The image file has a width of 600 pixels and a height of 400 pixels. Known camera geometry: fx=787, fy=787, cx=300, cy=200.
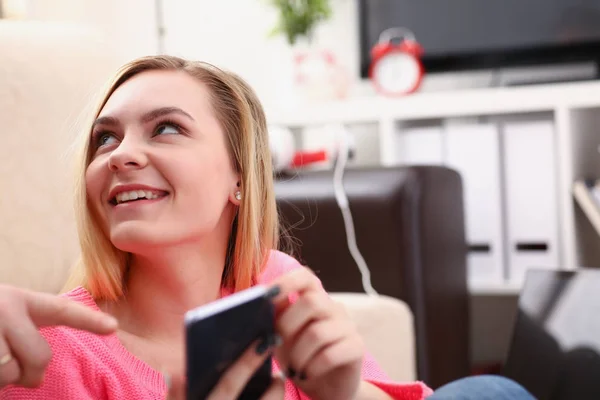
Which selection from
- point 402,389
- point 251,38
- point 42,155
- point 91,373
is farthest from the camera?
point 251,38

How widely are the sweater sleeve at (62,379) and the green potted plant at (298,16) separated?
1801 mm

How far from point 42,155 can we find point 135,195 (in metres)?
0.38

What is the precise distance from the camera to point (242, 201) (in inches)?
38.2

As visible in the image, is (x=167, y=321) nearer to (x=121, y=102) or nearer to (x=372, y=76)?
(x=121, y=102)

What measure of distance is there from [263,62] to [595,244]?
128 cm

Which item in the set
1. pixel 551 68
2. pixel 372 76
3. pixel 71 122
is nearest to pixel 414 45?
pixel 372 76

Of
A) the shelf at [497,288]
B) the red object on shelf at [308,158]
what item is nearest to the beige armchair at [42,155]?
the red object on shelf at [308,158]

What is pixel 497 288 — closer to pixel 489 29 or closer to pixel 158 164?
pixel 489 29

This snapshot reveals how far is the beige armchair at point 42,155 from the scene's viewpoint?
3.63ft

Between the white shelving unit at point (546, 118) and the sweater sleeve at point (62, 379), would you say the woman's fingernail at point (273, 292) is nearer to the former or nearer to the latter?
the sweater sleeve at point (62, 379)

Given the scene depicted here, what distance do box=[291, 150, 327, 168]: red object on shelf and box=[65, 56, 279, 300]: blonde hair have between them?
0.96 m

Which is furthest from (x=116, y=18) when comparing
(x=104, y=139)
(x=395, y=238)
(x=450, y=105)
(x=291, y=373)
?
(x=291, y=373)

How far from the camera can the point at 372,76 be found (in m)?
2.37

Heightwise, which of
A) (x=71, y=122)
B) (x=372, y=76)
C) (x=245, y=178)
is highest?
(x=372, y=76)
